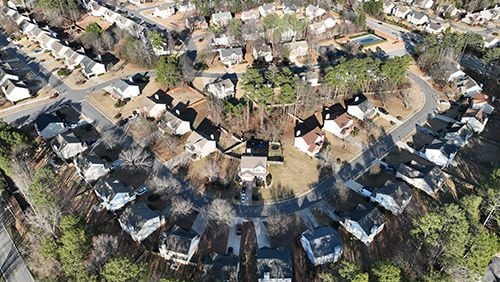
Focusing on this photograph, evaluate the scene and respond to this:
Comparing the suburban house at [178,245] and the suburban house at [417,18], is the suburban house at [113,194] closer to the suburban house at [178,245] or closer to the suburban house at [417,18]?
the suburban house at [178,245]

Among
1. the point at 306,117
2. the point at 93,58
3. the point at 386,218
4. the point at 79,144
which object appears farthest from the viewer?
the point at 93,58

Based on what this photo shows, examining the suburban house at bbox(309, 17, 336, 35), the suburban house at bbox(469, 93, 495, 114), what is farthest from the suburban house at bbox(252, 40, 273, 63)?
the suburban house at bbox(469, 93, 495, 114)

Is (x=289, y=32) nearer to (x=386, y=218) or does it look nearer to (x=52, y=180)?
(x=386, y=218)

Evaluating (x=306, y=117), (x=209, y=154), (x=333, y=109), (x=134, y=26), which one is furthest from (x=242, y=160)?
(x=134, y=26)

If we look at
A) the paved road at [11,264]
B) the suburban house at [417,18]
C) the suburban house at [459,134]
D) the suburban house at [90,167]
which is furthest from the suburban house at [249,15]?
the paved road at [11,264]

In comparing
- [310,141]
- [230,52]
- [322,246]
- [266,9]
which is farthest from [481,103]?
[266,9]

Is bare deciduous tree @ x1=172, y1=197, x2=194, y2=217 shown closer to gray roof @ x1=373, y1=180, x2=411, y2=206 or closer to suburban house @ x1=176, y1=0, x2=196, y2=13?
gray roof @ x1=373, y1=180, x2=411, y2=206

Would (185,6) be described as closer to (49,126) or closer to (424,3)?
(49,126)

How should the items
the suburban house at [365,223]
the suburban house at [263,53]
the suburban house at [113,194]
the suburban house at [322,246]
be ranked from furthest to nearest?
the suburban house at [263,53], the suburban house at [113,194], the suburban house at [365,223], the suburban house at [322,246]
